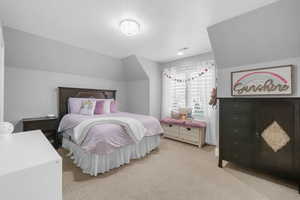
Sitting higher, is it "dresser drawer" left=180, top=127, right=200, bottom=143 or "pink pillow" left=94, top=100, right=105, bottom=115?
"pink pillow" left=94, top=100, right=105, bottom=115

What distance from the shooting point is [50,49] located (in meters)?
2.93

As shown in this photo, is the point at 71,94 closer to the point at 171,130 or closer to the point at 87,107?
the point at 87,107

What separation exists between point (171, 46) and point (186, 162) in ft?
8.33

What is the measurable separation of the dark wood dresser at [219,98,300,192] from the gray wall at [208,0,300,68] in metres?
0.81

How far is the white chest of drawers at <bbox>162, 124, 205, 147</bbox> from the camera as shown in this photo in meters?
3.28

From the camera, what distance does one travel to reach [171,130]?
384 centimetres

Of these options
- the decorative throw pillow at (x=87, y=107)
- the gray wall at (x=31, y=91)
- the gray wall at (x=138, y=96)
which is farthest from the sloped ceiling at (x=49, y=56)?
the gray wall at (x=138, y=96)

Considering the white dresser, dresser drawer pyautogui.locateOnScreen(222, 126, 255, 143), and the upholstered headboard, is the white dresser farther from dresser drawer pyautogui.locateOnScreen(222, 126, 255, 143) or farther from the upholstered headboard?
the upholstered headboard

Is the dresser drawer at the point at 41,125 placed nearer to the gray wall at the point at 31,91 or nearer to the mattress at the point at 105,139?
the gray wall at the point at 31,91

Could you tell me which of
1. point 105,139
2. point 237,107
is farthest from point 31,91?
point 237,107

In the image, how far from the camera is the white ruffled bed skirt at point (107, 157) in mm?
2053

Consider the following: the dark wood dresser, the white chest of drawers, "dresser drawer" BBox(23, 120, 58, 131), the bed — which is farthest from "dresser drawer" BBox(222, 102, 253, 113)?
"dresser drawer" BBox(23, 120, 58, 131)

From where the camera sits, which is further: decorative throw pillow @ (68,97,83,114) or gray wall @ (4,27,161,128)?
decorative throw pillow @ (68,97,83,114)

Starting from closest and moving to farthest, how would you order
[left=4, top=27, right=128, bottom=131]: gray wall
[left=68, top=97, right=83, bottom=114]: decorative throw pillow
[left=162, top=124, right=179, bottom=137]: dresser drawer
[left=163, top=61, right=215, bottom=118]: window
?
[left=4, top=27, right=128, bottom=131]: gray wall
[left=68, top=97, right=83, bottom=114]: decorative throw pillow
[left=163, top=61, right=215, bottom=118]: window
[left=162, top=124, right=179, bottom=137]: dresser drawer
